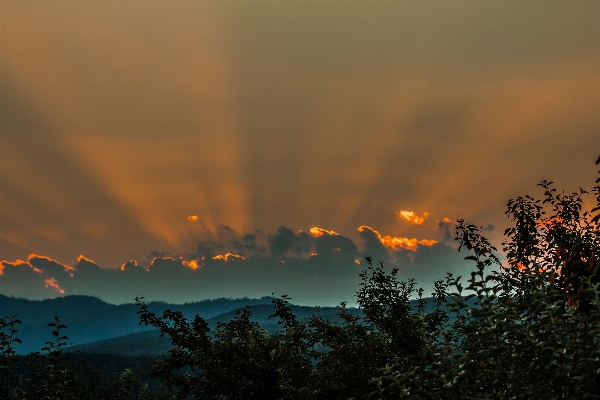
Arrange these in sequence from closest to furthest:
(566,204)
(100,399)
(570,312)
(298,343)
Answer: (570,312) < (566,204) < (100,399) < (298,343)

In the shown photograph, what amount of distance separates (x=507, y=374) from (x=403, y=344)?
381 inches

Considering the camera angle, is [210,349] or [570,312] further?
[210,349]

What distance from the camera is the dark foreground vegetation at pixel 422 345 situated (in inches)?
437

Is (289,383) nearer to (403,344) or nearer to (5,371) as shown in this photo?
(403,344)

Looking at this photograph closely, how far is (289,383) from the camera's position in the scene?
1952 centimetres

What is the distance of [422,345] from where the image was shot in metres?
17.8

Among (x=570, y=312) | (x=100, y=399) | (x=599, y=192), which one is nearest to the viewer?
(x=570, y=312)

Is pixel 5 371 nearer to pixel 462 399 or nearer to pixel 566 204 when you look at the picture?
pixel 462 399

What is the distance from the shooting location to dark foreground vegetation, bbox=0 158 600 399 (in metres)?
11.1

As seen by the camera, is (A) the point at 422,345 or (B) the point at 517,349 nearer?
(B) the point at 517,349

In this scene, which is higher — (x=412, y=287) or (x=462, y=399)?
(x=412, y=287)

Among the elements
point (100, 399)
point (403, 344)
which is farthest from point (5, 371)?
point (403, 344)

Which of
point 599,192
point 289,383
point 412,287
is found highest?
point 599,192

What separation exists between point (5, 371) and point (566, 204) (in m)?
18.4
